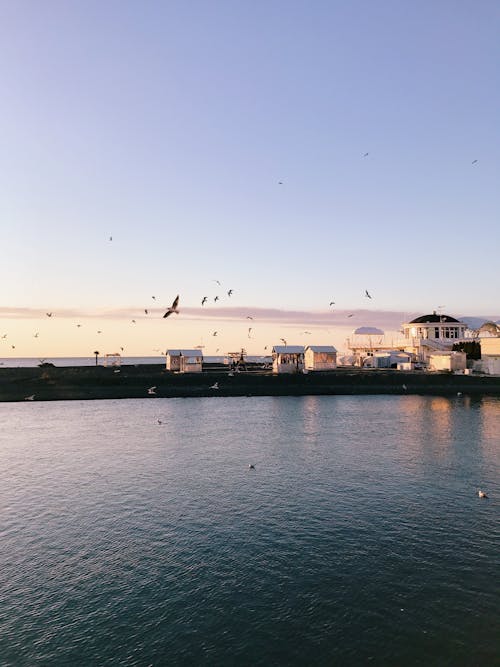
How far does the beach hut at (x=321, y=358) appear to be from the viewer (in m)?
112

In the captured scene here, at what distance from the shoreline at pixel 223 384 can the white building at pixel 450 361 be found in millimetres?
5651

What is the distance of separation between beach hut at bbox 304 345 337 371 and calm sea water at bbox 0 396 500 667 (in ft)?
205

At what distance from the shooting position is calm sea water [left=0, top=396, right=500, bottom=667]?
16.2m

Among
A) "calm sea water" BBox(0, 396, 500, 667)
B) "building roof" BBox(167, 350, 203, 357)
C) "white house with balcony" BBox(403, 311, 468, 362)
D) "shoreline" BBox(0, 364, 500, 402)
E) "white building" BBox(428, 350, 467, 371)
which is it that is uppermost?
"white house with balcony" BBox(403, 311, 468, 362)

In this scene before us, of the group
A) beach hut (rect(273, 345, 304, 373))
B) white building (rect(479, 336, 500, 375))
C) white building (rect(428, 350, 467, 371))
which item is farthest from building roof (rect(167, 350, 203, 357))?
white building (rect(479, 336, 500, 375))

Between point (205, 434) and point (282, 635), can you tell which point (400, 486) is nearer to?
point (282, 635)

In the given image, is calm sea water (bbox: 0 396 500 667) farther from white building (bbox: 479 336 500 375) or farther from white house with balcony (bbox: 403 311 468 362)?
white house with balcony (bbox: 403 311 468 362)

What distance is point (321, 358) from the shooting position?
4427 inches

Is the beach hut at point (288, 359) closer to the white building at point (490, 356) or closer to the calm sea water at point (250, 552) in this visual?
the white building at point (490, 356)

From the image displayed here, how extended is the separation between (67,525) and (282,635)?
15691 mm

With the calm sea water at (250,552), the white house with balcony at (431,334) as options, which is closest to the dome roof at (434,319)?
the white house with balcony at (431,334)

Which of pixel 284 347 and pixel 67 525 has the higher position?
pixel 284 347

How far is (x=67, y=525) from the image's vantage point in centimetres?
2694

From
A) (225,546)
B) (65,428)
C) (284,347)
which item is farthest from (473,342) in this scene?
(225,546)
